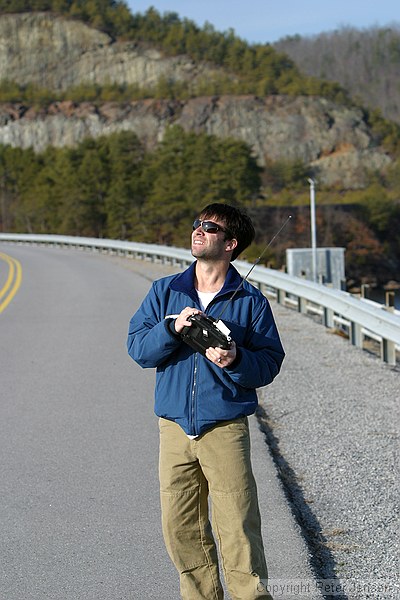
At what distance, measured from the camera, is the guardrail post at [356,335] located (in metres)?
12.2

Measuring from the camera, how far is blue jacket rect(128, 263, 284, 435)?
408 cm

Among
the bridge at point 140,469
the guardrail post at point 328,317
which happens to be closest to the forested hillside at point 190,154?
the guardrail post at point 328,317

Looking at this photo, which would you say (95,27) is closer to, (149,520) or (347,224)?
(347,224)

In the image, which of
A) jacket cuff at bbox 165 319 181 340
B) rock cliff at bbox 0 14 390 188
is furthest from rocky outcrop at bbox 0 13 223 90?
jacket cuff at bbox 165 319 181 340

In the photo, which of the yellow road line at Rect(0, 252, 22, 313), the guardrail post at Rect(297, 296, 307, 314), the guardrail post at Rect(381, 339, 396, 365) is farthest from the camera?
the yellow road line at Rect(0, 252, 22, 313)

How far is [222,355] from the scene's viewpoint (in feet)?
12.8

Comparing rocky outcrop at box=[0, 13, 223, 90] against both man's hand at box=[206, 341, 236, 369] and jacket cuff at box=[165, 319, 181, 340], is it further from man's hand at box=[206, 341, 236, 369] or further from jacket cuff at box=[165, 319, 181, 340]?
man's hand at box=[206, 341, 236, 369]

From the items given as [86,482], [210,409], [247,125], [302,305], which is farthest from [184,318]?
[247,125]

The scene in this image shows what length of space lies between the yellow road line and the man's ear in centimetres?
1341

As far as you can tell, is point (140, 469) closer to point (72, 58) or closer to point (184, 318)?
point (184, 318)

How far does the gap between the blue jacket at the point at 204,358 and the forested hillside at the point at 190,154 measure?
48.9 m

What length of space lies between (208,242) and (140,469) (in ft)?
9.44

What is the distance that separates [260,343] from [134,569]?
139 cm

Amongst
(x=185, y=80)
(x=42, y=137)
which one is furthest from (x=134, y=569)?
(x=185, y=80)
